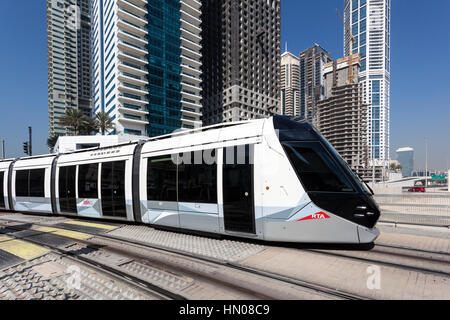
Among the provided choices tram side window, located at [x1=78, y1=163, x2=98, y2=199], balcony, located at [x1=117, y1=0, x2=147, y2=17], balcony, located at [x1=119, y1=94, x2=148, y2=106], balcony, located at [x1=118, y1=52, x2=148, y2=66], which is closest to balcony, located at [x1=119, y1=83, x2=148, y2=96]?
balcony, located at [x1=119, y1=94, x2=148, y2=106]

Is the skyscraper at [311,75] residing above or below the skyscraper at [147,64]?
above

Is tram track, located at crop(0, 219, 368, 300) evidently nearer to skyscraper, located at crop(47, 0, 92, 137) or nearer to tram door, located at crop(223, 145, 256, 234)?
tram door, located at crop(223, 145, 256, 234)

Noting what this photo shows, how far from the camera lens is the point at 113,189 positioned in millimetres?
8133

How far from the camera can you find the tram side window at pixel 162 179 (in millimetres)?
6719

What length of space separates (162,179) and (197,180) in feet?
4.93

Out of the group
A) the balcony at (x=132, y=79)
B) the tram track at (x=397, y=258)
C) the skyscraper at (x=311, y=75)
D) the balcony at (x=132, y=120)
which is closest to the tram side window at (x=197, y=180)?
the tram track at (x=397, y=258)

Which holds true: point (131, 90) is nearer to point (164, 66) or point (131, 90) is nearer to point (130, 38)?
point (164, 66)

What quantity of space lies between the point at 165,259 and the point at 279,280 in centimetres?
278

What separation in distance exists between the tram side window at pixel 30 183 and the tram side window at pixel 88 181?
117 inches

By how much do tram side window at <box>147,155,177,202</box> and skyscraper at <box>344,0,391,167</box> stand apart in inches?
7844

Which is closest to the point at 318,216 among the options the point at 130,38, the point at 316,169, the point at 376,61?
the point at 316,169

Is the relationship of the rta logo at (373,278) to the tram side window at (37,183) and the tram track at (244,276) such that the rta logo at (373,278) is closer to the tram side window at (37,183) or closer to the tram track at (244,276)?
the tram track at (244,276)
